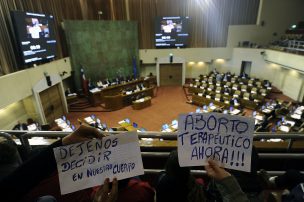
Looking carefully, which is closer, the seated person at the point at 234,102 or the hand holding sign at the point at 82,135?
the hand holding sign at the point at 82,135

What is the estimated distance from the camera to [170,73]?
1689cm

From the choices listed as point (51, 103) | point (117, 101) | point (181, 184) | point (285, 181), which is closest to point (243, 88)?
point (117, 101)

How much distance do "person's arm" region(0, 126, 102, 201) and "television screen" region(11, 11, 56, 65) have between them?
8.78m

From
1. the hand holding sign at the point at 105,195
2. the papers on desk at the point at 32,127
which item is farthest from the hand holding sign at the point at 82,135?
the papers on desk at the point at 32,127

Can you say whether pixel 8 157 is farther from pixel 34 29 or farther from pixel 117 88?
pixel 117 88

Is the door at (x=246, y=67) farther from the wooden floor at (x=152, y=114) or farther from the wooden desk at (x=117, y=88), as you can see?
the wooden desk at (x=117, y=88)

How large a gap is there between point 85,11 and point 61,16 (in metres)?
2.30

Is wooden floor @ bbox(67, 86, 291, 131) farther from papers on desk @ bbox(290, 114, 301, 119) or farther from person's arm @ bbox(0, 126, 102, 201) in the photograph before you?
person's arm @ bbox(0, 126, 102, 201)

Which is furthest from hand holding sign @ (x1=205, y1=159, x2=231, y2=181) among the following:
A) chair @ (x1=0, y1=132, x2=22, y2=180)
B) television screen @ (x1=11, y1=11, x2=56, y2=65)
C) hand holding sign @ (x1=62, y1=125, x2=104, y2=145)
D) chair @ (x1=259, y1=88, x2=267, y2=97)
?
chair @ (x1=259, y1=88, x2=267, y2=97)

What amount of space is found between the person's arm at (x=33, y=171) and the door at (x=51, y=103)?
31.1ft

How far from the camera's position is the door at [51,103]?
9901 mm

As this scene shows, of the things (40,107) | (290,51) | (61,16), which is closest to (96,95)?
(40,107)

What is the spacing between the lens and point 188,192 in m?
1.36

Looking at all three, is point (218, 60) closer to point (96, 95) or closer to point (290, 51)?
point (290, 51)
